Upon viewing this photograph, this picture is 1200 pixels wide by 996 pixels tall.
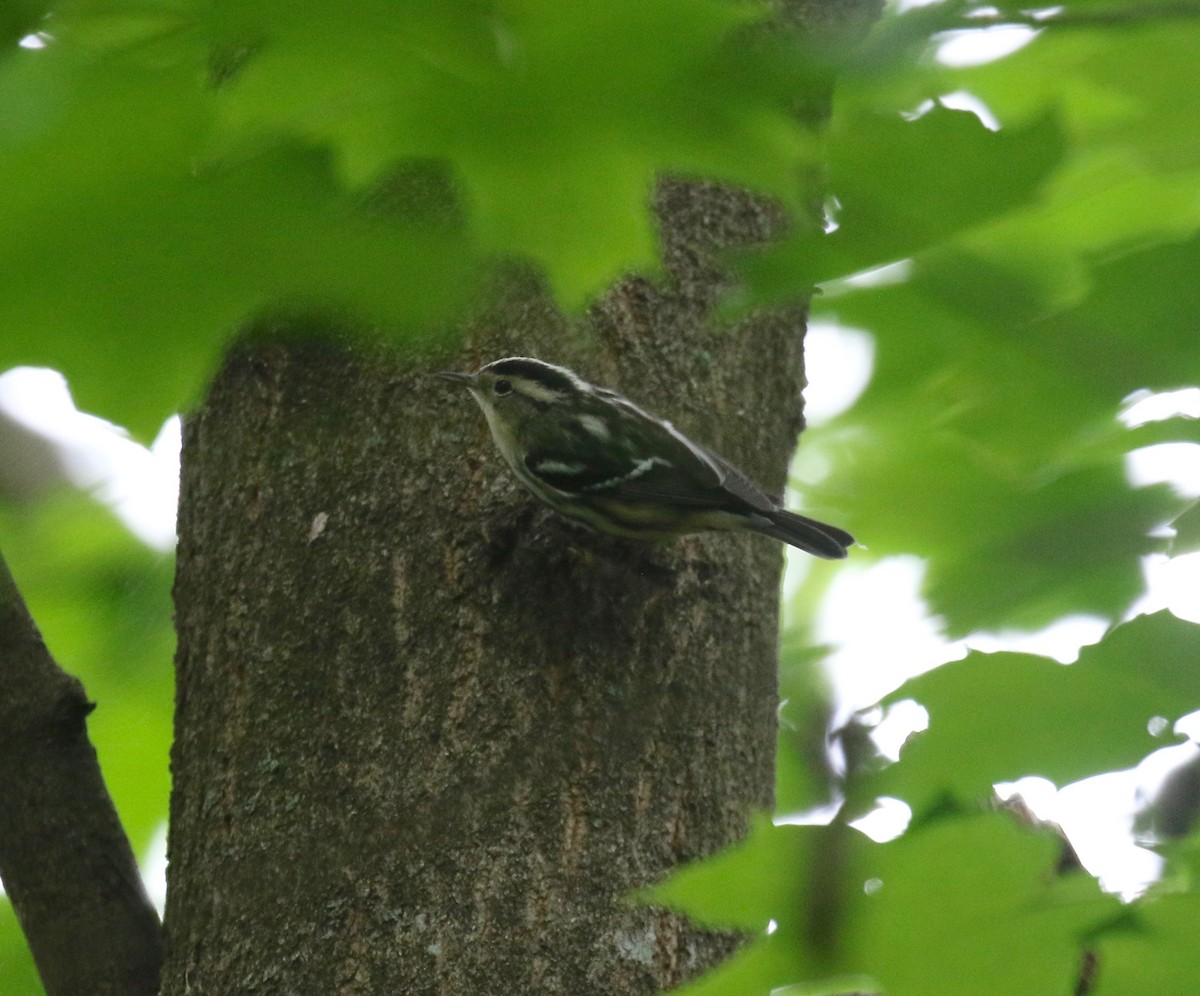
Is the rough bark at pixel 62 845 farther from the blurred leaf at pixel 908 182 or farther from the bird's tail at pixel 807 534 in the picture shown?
the blurred leaf at pixel 908 182

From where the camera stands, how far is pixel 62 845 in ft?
8.30

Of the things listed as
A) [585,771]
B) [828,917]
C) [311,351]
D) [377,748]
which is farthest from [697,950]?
[311,351]

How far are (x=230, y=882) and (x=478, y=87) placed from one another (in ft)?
5.03

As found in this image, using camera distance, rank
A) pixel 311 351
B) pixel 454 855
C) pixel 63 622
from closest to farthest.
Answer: pixel 454 855 < pixel 311 351 < pixel 63 622

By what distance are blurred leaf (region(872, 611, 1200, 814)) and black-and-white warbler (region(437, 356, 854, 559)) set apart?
121 cm

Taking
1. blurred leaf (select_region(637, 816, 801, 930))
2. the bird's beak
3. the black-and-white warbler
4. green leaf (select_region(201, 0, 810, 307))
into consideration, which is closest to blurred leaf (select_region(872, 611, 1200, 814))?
blurred leaf (select_region(637, 816, 801, 930))

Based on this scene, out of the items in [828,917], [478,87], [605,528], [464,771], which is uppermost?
[605,528]

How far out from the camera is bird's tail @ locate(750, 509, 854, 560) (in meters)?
3.10

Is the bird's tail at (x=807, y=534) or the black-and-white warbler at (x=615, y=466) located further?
the bird's tail at (x=807, y=534)

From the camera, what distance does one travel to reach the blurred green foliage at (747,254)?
4.30 ft

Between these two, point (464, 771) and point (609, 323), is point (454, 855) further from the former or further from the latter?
point (609, 323)

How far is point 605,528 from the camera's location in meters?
2.99

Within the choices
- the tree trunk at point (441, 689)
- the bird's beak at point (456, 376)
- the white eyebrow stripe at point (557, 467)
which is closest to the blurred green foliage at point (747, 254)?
the tree trunk at point (441, 689)

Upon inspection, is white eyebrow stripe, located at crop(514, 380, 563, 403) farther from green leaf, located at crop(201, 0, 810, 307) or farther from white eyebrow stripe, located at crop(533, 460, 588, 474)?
green leaf, located at crop(201, 0, 810, 307)
